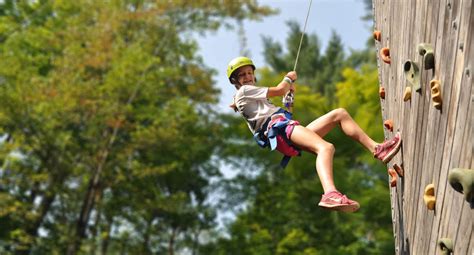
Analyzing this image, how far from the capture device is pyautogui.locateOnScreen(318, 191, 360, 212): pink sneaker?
4.10m

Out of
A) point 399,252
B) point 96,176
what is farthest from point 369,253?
point 399,252

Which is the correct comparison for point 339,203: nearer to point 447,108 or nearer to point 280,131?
point 447,108

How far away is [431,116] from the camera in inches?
149

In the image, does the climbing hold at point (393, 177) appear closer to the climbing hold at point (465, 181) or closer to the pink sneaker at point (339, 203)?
the pink sneaker at point (339, 203)

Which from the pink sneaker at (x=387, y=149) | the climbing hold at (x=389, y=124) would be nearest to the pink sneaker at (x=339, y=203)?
the pink sneaker at (x=387, y=149)

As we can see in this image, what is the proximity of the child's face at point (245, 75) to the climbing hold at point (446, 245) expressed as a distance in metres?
2.51

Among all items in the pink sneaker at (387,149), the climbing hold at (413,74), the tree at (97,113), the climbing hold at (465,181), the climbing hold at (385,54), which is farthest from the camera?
the tree at (97,113)

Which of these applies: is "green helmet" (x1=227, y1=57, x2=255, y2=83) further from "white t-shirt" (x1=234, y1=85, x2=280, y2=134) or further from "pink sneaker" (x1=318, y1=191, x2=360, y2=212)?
"pink sneaker" (x1=318, y1=191, x2=360, y2=212)

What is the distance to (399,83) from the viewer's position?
4938 mm

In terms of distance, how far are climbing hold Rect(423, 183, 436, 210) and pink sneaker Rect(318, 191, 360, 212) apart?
0.48m

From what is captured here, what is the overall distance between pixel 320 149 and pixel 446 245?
1.51m

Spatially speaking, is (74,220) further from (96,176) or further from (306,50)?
(306,50)

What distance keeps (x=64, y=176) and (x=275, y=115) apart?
581 inches

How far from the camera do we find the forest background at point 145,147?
59.8 feet
